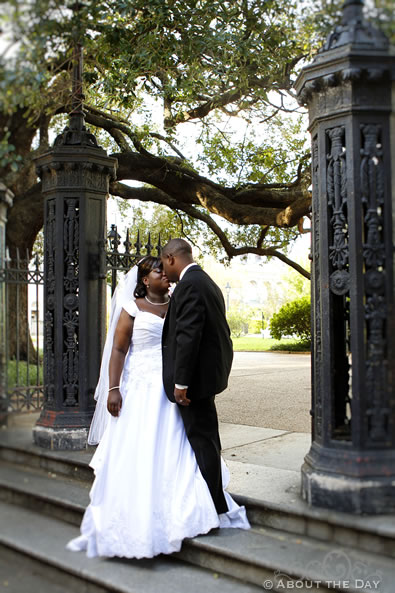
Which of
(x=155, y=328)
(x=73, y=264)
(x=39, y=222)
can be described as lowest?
(x=155, y=328)

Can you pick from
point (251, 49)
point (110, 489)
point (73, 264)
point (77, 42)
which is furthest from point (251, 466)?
point (251, 49)

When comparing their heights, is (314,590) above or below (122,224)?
below

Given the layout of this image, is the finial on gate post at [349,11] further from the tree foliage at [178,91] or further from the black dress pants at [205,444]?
the black dress pants at [205,444]

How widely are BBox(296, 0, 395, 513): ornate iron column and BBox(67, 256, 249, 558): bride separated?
850mm

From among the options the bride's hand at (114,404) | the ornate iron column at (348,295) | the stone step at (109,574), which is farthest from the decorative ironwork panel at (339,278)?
the bride's hand at (114,404)

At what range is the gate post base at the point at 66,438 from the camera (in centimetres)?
547

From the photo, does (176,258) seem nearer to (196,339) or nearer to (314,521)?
(196,339)

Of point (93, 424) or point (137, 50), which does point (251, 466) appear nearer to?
point (93, 424)

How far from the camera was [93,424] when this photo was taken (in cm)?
515

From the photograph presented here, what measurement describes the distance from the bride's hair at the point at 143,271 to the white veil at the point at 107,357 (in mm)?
106

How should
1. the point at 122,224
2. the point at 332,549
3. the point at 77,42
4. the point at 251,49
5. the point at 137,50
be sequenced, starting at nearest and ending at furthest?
the point at 77,42, the point at 332,549, the point at 137,50, the point at 251,49, the point at 122,224

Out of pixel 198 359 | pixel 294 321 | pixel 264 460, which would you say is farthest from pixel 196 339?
pixel 294 321

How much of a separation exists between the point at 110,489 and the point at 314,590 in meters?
1.46

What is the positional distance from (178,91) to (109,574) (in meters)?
6.13
